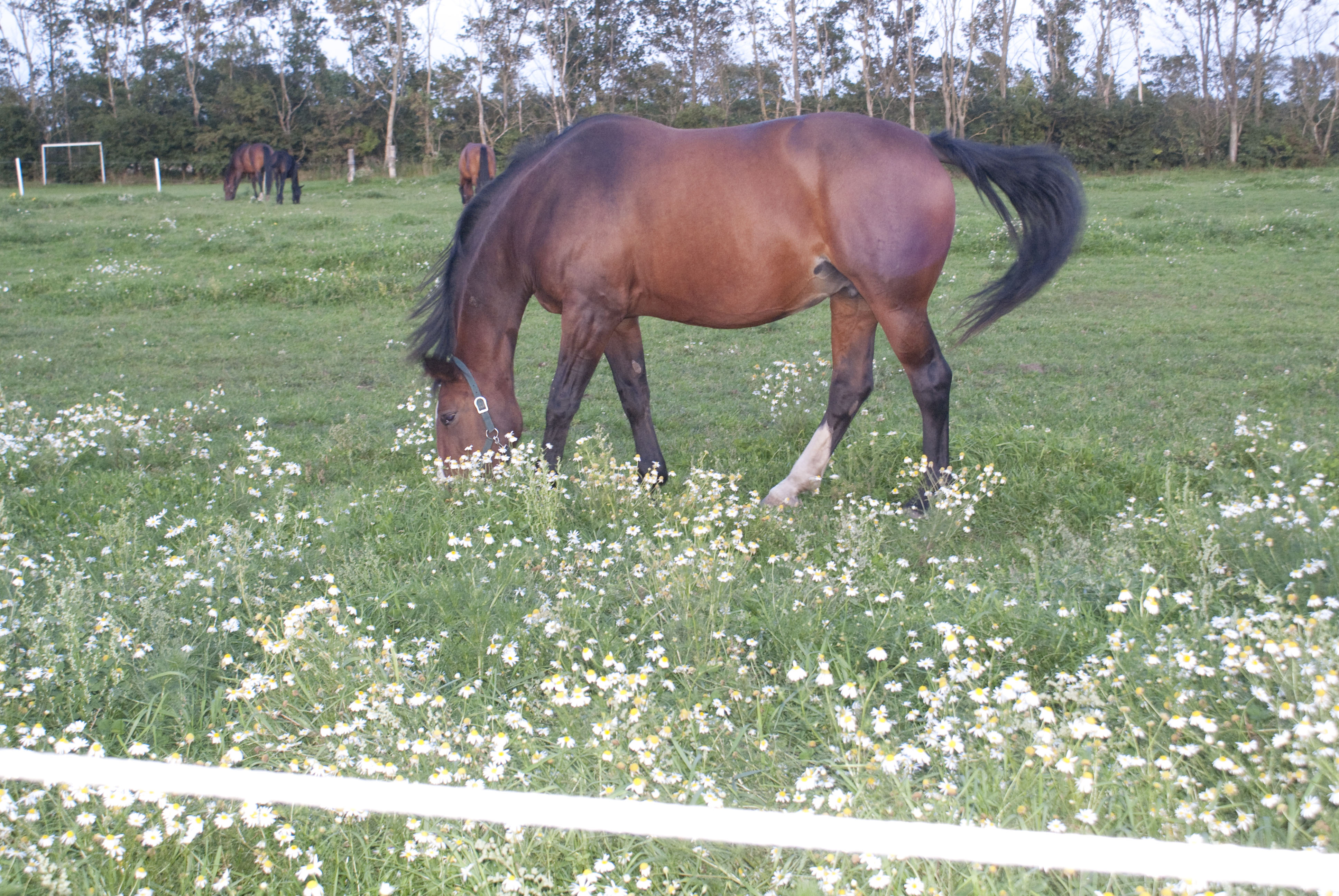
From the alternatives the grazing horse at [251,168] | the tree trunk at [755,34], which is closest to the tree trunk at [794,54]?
the tree trunk at [755,34]

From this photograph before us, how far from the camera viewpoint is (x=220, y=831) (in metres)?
2.18

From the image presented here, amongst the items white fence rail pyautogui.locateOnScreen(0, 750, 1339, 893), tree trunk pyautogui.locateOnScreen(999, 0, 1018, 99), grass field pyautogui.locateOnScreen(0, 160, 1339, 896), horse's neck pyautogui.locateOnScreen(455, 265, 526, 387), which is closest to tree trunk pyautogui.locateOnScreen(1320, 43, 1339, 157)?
tree trunk pyautogui.locateOnScreen(999, 0, 1018, 99)

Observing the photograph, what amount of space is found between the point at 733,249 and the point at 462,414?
1.64 m

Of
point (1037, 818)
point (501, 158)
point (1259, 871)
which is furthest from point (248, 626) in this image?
point (501, 158)

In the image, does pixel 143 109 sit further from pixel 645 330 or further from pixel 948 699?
pixel 948 699

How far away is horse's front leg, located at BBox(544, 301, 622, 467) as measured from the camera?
15.9 ft

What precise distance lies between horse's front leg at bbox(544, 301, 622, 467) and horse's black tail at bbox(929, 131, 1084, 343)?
1.82 m

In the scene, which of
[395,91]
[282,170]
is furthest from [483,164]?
[395,91]

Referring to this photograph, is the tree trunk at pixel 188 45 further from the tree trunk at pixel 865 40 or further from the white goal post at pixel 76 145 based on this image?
the tree trunk at pixel 865 40

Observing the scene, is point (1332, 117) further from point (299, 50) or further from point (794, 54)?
point (299, 50)

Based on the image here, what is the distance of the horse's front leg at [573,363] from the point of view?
4.86 m

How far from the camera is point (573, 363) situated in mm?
4926

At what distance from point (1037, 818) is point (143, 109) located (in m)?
43.0

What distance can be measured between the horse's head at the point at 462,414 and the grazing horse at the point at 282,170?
21.4m
